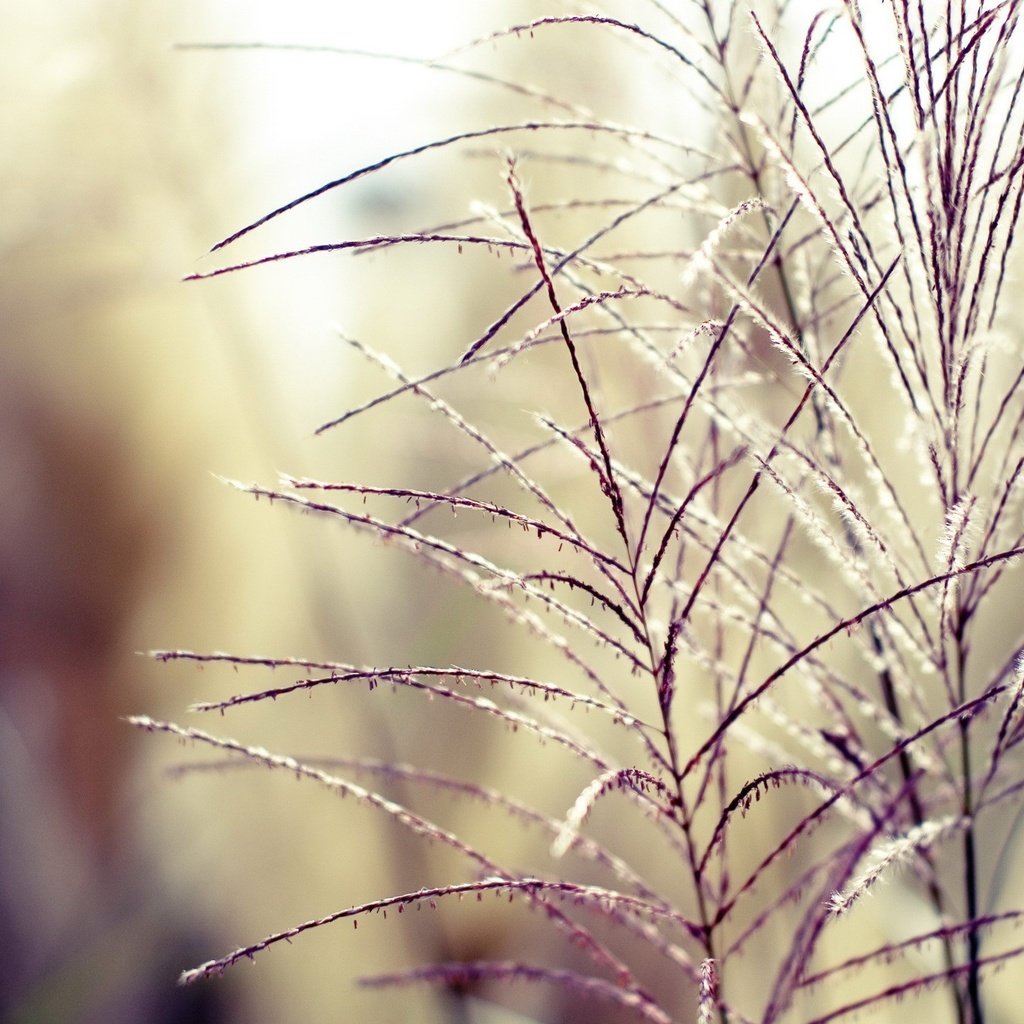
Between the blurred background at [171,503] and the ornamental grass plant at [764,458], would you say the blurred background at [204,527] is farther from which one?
the ornamental grass plant at [764,458]

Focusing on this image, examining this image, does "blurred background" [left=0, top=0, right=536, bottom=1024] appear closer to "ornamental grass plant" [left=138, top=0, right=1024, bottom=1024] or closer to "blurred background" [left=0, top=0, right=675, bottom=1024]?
"blurred background" [left=0, top=0, right=675, bottom=1024]

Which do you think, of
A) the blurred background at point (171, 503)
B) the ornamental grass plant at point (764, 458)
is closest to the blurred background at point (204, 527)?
the blurred background at point (171, 503)

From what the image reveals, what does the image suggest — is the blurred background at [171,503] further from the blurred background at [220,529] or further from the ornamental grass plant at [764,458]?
the ornamental grass plant at [764,458]

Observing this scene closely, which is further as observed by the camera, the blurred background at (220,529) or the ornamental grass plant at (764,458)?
the blurred background at (220,529)

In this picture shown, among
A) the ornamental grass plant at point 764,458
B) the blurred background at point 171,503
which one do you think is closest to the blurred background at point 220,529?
the blurred background at point 171,503

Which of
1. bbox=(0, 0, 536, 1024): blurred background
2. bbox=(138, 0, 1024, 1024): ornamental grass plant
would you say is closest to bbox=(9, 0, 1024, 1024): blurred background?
bbox=(0, 0, 536, 1024): blurred background

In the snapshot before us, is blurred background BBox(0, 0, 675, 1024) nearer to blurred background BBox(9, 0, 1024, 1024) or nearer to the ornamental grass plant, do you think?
blurred background BBox(9, 0, 1024, 1024)

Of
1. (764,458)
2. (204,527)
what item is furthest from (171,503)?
(764,458)

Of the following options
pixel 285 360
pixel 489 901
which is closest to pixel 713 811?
pixel 489 901

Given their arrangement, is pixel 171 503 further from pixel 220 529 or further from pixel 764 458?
pixel 764 458

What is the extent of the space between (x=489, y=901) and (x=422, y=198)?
34.7 inches

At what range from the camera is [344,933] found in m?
1.18

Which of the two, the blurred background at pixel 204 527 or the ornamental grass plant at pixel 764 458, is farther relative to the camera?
the blurred background at pixel 204 527

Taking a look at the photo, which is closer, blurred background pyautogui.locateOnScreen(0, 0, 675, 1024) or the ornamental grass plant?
the ornamental grass plant
